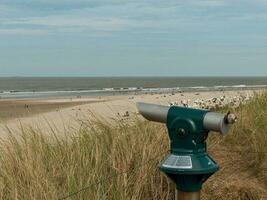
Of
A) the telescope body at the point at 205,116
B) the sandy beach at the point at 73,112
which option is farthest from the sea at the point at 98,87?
the telescope body at the point at 205,116

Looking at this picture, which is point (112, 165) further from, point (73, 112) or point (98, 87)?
point (98, 87)

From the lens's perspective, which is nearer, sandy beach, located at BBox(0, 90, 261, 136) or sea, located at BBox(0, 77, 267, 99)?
sandy beach, located at BBox(0, 90, 261, 136)

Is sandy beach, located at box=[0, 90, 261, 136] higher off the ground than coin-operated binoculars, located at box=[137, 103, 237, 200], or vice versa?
coin-operated binoculars, located at box=[137, 103, 237, 200]

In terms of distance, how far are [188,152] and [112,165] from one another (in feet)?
6.67

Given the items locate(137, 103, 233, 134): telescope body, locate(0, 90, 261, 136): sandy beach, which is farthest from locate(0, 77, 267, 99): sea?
locate(137, 103, 233, 134): telescope body

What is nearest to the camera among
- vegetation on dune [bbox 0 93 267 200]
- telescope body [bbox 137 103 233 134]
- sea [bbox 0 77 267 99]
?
telescope body [bbox 137 103 233 134]

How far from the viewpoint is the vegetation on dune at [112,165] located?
3520 millimetres

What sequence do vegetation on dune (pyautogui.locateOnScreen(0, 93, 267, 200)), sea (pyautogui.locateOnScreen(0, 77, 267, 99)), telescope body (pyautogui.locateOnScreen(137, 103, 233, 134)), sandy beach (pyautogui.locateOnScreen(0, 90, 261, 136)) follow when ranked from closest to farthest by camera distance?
telescope body (pyautogui.locateOnScreen(137, 103, 233, 134)), vegetation on dune (pyautogui.locateOnScreen(0, 93, 267, 200)), sandy beach (pyautogui.locateOnScreen(0, 90, 261, 136)), sea (pyautogui.locateOnScreen(0, 77, 267, 99))

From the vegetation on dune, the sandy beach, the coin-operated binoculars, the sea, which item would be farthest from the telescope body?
the sea

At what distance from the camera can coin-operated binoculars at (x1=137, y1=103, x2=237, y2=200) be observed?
193cm

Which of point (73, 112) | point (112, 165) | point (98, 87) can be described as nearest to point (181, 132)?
point (112, 165)

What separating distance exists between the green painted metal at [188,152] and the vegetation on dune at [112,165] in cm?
148

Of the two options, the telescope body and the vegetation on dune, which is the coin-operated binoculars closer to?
the telescope body

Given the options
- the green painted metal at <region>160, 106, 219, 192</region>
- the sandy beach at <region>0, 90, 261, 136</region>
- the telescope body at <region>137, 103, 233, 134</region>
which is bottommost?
the sandy beach at <region>0, 90, 261, 136</region>
